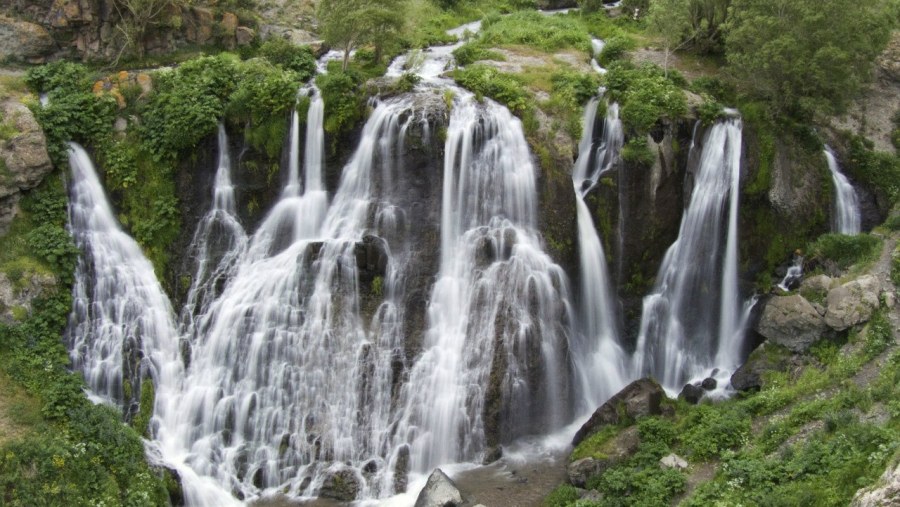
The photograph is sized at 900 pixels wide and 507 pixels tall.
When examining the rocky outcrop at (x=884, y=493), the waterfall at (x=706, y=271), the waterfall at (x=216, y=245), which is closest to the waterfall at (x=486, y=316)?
the waterfall at (x=706, y=271)

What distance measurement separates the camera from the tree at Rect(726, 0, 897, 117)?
71.7ft

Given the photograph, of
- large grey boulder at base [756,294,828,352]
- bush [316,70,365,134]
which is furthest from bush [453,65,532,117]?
large grey boulder at base [756,294,828,352]

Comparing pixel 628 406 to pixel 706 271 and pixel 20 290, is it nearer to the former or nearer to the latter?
pixel 706 271

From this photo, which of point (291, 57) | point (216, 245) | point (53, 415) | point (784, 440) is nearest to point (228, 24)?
point (291, 57)

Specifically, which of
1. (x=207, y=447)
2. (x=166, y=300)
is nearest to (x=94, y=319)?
(x=166, y=300)

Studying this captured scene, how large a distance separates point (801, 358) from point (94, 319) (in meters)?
18.8

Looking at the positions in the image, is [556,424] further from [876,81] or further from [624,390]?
[876,81]

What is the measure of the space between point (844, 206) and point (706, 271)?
529 cm

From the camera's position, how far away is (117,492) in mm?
16438

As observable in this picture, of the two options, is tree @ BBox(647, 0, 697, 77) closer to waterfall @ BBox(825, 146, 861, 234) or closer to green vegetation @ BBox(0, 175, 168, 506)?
waterfall @ BBox(825, 146, 861, 234)

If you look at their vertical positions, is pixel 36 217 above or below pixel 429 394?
above

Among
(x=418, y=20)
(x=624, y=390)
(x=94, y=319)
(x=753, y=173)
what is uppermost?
(x=418, y=20)

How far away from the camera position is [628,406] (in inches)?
749

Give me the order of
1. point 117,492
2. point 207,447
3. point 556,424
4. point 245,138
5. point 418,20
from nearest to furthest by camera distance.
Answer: point 117,492 → point 207,447 → point 556,424 → point 245,138 → point 418,20
